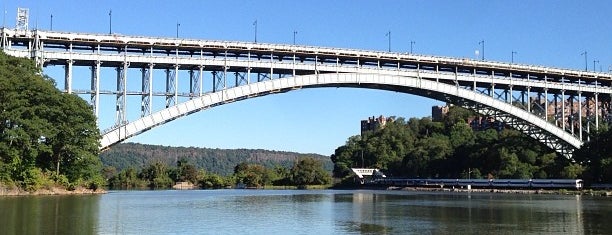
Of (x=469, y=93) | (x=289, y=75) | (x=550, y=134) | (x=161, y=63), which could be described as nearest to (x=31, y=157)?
(x=161, y=63)

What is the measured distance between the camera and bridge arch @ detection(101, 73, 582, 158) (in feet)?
179

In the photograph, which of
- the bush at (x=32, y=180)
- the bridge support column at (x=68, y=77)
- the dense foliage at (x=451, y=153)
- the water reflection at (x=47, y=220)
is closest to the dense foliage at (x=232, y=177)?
the dense foliage at (x=451, y=153)

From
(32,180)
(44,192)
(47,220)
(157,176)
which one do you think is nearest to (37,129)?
(32,180)

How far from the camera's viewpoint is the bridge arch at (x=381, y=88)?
179 feet

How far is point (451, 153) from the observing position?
104125 millimetres

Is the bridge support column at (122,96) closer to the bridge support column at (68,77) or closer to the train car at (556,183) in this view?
the bridge support column at (68,77)

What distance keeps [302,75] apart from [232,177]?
7561 centimetres

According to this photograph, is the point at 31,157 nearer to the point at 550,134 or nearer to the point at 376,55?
the point at 376,55

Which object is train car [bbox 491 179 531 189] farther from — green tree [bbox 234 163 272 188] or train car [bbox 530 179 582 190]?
green tree [bbox 234 163 272 188]

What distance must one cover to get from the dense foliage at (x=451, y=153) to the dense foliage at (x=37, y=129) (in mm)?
48890

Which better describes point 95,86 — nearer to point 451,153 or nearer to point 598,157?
point 598,157

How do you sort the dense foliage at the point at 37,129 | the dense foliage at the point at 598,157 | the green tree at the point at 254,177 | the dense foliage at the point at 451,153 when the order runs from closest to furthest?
the dense foliage at the point at 37,129, the dense foliage at the point at 598,157, the dense foliage at the point at 451,153, the green tree at the point at 254,177

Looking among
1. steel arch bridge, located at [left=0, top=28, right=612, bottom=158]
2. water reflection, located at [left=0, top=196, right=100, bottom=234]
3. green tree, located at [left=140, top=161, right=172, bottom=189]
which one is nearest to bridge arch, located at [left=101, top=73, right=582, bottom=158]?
steel arch bridge, located at [left=0, top=28, right=612, bottom=158]

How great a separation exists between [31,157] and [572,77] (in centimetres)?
5205
